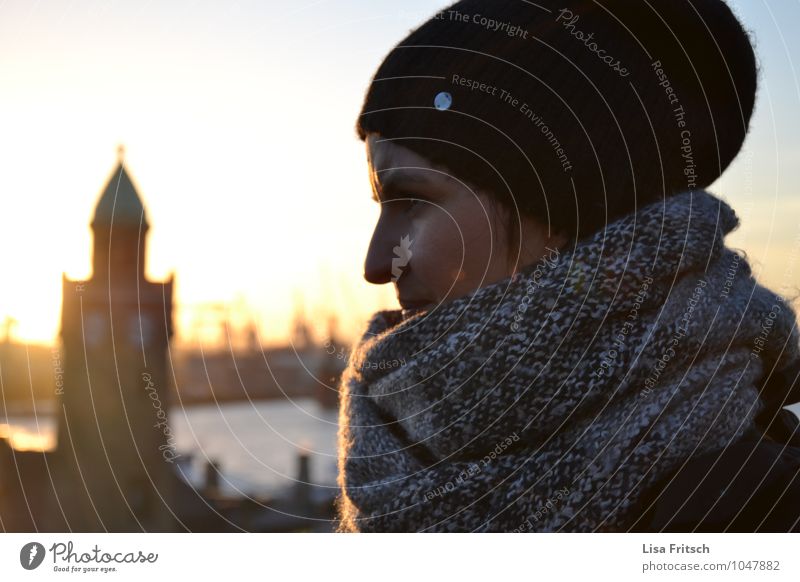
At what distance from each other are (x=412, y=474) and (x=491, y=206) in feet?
1.35

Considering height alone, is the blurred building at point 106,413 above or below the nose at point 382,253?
below

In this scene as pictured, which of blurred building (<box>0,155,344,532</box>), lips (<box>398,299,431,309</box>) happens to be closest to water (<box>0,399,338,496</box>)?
blurred building (<box>0,155,344,532</box>)

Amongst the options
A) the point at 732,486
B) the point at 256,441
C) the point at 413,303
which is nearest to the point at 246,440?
the point at 256,441

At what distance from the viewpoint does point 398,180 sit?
4.09 feet

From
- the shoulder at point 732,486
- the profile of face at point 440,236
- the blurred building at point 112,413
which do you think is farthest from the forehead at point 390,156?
the blurred building at point 112,413

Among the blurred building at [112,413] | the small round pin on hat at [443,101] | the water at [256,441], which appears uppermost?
the small round pin on hat at [443,101]

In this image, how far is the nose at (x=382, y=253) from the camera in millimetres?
1225

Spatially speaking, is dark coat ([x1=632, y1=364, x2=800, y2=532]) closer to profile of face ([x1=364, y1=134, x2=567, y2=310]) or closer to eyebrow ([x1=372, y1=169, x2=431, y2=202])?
profile of face ([x1=364, y1=134, x2=567, y2=310])

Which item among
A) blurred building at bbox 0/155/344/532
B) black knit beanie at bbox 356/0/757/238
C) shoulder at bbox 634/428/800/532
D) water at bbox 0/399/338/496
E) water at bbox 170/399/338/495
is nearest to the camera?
shoulder at bbox 634/428/800/532

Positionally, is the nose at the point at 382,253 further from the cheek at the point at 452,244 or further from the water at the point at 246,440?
Result: the water at the point at 246,440

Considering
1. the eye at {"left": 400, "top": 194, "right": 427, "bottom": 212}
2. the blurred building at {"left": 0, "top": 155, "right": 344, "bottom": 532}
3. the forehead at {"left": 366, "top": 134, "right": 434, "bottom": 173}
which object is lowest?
the blurred building at {"left": 0, "top": 155, "right": 344, "bottom": 532}

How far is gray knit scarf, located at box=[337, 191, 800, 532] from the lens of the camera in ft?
3.64

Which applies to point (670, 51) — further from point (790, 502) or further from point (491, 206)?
point (790, 502)
